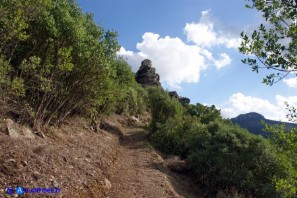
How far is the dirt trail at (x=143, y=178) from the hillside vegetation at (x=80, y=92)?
2.11 m

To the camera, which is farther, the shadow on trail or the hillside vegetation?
the shadow on trail

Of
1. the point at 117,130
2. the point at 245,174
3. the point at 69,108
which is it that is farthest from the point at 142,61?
the point at 245,174

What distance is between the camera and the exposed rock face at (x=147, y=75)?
6894 centimetres

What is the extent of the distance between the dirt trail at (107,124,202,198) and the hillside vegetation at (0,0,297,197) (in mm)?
2114

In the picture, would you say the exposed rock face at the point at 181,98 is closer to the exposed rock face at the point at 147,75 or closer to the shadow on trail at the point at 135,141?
the exposed rock face at the point at 147,75

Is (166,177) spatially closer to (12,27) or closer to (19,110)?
(19,110)

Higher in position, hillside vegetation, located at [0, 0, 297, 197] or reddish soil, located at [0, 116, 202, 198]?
hillside vegetation, located at [0, 0, 297, 197]

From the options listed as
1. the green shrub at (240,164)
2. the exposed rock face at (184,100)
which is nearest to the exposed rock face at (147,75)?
the exposed rock face at (184,100)

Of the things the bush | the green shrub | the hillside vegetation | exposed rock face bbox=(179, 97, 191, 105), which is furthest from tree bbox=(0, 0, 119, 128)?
exposed rock face bbox=(179, 97, 191, 105)

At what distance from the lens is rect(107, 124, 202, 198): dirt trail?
14195mm

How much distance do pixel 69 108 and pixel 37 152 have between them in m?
9.79

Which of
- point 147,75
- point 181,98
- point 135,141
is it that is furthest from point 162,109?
point 181,98

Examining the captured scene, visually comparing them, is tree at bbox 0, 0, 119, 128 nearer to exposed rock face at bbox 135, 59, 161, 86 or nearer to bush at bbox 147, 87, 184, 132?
bush at bbox 147, 87, 184, 132

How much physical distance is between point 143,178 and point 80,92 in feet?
24.9
